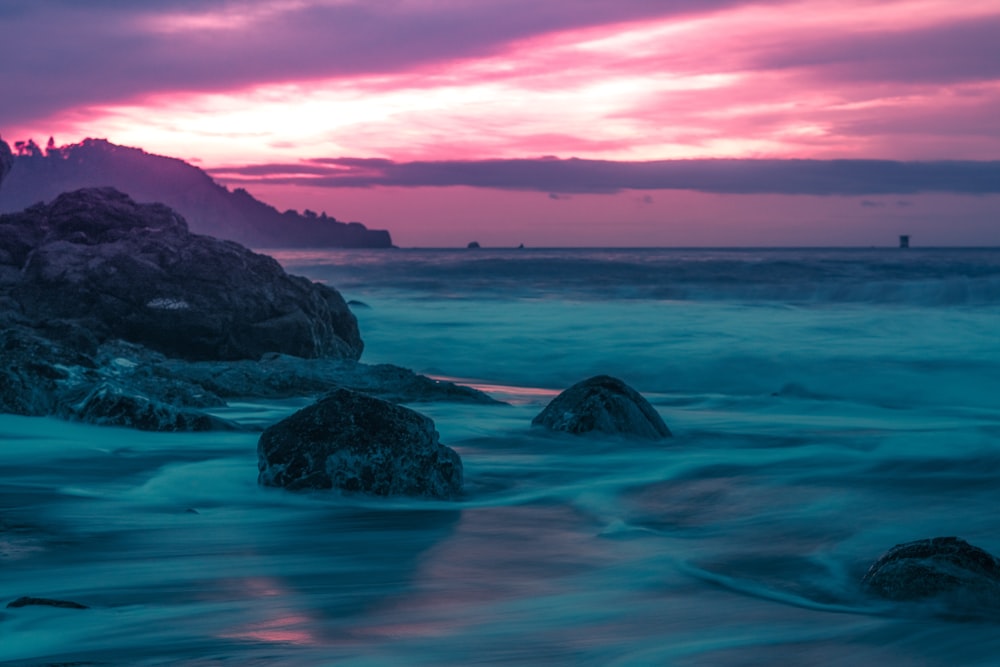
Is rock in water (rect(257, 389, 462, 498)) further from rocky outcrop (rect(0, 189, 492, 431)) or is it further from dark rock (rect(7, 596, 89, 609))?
dark rock (rect(7, 596, 89, 609))

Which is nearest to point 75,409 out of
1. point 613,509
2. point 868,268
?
point 613,509

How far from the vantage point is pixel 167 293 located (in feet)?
34.9

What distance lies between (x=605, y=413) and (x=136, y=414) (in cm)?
327

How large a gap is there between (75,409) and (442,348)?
10437 millimetres

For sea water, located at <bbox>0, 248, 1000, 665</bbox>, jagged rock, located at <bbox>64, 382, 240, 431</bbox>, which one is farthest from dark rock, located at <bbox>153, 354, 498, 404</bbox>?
jagged rock, located at <bbox>64, 382, 240, 431</bbox>

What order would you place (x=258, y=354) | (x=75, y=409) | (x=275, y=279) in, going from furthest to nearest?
(x=275, y=279) → (x=258, y=354) → (x=75, y=409)

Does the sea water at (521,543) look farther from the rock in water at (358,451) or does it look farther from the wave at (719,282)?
the wave at (719,282)

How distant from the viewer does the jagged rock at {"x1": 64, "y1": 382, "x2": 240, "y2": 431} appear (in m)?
7.14

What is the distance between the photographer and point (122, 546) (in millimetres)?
4523

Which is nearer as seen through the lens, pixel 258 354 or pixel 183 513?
pixel 183 513

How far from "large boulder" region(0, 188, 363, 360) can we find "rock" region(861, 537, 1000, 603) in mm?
7677

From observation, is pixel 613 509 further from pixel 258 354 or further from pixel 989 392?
pixel 989 392

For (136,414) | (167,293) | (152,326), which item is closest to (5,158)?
(167,293)

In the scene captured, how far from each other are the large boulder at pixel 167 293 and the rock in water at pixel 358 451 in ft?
16.7
